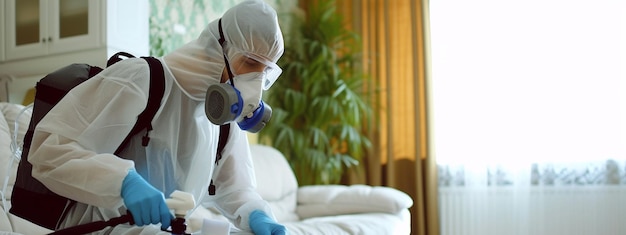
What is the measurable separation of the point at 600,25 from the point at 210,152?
3.03 meters

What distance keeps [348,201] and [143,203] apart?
2.24 metres

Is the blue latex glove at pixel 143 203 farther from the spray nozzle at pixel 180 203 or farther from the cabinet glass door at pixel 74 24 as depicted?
the cabinet glass door at pixel 74 24

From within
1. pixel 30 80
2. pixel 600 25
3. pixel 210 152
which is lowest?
pixel 210 152

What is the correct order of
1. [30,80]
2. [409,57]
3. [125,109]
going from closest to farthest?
[125,109] < [30,80] < [409,57]

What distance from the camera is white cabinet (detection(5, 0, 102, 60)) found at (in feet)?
9.02

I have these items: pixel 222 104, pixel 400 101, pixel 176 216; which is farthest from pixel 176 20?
pixel 176 216

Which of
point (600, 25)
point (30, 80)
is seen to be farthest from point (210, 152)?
point (600, 25)

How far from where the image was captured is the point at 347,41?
175 inches

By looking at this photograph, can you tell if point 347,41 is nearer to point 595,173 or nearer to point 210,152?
point 595,173

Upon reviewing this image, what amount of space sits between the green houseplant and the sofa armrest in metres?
0.49

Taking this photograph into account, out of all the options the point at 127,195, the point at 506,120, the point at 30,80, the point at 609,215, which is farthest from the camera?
the point at 506,120

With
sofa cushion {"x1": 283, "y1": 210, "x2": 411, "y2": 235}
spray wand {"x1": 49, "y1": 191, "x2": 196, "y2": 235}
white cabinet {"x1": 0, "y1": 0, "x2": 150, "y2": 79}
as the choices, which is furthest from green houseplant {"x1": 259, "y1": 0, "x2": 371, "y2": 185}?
spray wand {"x1": 49, "y1": 191, "x2": 196, "y2": 235}

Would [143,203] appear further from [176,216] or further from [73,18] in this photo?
[73,18]

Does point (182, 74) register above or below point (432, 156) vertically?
above
